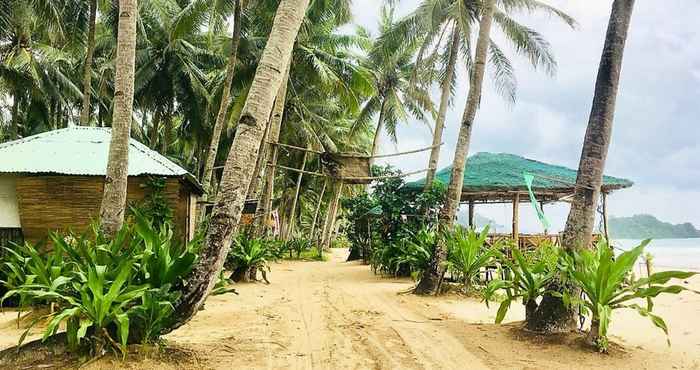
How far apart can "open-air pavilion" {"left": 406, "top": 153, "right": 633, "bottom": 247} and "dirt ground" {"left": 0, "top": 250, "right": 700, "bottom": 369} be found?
6386 millimetres

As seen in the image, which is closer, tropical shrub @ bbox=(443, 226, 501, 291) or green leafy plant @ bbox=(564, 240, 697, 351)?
green leafy plant @ bbox=(564, 240, 697, 351)

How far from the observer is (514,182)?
1442cm

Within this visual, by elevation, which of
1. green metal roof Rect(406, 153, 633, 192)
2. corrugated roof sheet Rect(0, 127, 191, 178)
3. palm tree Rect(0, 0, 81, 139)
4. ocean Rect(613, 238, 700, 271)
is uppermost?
palm tree Rect(0, 0, 81, 139)

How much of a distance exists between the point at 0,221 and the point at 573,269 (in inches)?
361

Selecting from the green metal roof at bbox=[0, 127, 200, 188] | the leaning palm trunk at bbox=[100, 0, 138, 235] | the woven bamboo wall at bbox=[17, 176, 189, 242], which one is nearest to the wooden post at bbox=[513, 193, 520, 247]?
the green metal roof at bbox=[0, 127, 200, 188]

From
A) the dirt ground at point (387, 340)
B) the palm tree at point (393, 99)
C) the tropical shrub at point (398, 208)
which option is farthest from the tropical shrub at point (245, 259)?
the palm tree at point (393, 99)

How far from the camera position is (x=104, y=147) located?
965 centimetres

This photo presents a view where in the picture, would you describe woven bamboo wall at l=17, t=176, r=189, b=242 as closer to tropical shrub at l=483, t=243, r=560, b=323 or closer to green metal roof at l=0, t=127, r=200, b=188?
green metal roof at l=0, t=127, r=200, b=188

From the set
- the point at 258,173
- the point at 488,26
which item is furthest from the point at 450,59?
the point at 258,173

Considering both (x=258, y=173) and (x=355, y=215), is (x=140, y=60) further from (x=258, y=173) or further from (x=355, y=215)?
(x=355, y=215)

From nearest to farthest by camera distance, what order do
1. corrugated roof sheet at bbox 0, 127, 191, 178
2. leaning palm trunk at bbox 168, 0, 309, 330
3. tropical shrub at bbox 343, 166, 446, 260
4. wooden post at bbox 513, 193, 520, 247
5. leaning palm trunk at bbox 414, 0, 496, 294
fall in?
1. leaning palm trunk at bbox 168, 0, 309, 330
2. corrugated roof sheet at bbox 0, 127, 191, 178
3. leaning palm trunk at bbox 414, 0, 496, 294
4. tropical shrub at bbox 343, 166, 446, 260
5. wooden post at bbox 513, 193, 520, 247

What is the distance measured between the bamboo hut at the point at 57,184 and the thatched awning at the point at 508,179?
23.6ft

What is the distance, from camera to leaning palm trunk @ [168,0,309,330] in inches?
159

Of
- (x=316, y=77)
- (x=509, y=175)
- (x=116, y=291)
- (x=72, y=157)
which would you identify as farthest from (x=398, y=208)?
(x=116, y=291)
